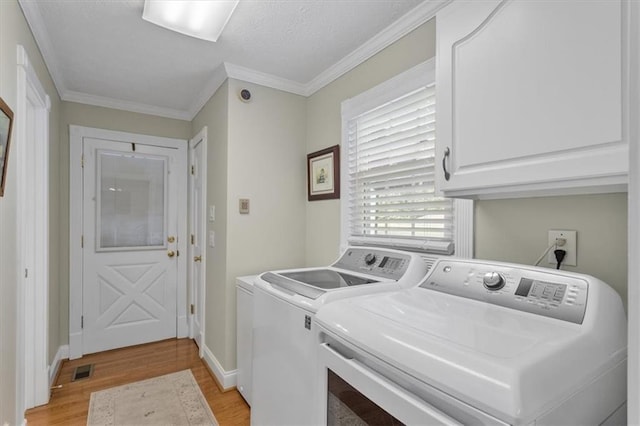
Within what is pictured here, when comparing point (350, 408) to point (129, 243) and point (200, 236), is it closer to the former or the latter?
point (200, 236)

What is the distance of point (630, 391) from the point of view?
0.56 meters

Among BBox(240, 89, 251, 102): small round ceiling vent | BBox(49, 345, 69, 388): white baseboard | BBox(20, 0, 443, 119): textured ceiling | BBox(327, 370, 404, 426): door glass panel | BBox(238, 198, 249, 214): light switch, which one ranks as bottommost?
BBox(49, 345, 69, 388): white baseboard

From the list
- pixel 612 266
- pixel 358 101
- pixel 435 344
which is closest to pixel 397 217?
pixel 358 101

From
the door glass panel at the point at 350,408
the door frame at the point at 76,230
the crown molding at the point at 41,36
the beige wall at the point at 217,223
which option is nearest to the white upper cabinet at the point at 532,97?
the door glass panel at the point at 350,408

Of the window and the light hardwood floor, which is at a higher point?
the window

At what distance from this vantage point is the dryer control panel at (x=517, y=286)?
919 millimetres

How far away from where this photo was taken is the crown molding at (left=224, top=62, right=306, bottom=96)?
2.39 meters

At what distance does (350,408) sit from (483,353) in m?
0.48

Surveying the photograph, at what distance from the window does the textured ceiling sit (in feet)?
1.10

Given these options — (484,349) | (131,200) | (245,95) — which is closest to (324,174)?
(245,95)

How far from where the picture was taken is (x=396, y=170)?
1908 millimetres

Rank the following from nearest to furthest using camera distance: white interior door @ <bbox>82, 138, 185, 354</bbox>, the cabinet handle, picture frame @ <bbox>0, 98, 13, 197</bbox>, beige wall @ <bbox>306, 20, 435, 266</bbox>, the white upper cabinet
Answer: the white upper cabinet
the cabinet handle
picture frame @ <bbox>0, 98, 13, 197</bbox>
beige wall @ <bbox>306, 20, 435, 266</bbox>
white interior door @ <bbox>82, 138, 185, 354</bbox>

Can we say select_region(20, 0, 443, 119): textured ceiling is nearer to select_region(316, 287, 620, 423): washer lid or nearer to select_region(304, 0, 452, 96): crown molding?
select_region(304, 0, 452, 96): crown molding

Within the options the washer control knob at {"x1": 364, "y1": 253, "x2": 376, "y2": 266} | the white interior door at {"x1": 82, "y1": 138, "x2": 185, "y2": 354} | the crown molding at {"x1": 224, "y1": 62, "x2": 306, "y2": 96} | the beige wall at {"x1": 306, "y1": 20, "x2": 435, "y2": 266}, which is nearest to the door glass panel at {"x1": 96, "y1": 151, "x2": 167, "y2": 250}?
the white interior door at {"x1": 82, "y1": 138, "x2": 185, "y2": 354}
